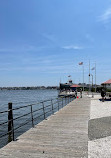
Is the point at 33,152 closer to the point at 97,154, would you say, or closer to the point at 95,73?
the point at 97,154

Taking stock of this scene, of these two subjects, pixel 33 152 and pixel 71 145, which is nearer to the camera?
pixel 33 152

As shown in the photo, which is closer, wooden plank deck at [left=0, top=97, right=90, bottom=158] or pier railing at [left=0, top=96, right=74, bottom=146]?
wooden plank deck at [left=0, top=97, right=90, bottom=158]

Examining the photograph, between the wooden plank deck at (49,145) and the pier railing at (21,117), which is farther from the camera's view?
the pier railing at (21,117)

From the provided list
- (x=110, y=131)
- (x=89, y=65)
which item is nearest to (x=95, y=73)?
(x=89, y=65)

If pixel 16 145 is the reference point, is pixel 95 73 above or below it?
above

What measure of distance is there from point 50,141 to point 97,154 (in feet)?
4.92

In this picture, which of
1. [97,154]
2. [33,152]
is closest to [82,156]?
[97,154]

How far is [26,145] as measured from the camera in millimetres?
4633

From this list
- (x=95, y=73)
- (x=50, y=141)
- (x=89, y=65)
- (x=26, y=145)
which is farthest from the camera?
(x=95, y=73)

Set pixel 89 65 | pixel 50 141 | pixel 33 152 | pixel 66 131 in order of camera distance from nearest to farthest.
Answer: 1. pixel 33 152
2. pixel 50 141
3. pixel 66 131
4. pixel 89 65

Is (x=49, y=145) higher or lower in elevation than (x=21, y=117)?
higher

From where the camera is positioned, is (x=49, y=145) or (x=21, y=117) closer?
(x=49, y=145)

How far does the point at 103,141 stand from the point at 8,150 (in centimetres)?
288

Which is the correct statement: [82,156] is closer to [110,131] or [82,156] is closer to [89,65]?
[110,131]
